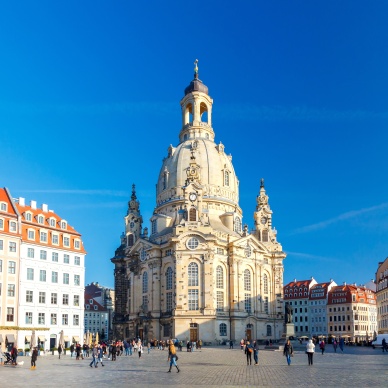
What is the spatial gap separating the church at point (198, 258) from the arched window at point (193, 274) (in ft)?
Result: 0.59

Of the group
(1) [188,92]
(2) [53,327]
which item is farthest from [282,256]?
(2) [53,327]

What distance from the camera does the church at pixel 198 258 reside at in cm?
9944

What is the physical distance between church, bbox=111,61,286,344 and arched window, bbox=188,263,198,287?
18 centimetres

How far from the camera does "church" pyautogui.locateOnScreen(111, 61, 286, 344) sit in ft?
326

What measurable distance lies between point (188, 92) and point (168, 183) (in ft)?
83.1

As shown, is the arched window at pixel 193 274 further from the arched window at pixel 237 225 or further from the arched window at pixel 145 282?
the arched window at pixel 237 225

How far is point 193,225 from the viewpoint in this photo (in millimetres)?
101938

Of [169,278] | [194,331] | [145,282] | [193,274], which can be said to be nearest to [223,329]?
[194,331]

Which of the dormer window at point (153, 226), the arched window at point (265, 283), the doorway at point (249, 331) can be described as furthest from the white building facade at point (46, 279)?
the arched window at point (265, 283)

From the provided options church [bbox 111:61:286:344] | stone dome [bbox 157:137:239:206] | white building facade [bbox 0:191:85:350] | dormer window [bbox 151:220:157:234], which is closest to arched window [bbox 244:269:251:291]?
church [bbox 111:61:286:344]

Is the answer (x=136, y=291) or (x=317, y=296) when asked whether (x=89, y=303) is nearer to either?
(x=136, y=291)

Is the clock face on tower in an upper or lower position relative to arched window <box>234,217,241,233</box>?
upper

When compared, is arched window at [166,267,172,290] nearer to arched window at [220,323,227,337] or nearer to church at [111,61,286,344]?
church at [111,61,286,344]

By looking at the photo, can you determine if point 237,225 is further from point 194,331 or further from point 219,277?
point 194,331
